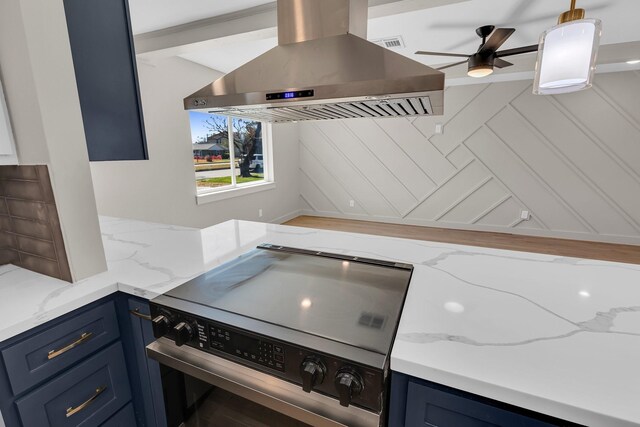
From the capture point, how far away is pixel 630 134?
145 inches

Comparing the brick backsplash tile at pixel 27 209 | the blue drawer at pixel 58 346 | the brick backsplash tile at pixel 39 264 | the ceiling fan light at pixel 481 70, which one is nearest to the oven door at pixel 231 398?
the blue drawer at pixel 58 346

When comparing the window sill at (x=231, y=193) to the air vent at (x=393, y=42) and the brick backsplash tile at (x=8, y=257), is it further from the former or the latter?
the air vent at (x=393, y=42)

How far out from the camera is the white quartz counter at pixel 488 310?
0.58 m

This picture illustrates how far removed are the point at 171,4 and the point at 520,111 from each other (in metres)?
4.31

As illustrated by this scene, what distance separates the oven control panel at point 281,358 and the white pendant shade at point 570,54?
4.51 feet

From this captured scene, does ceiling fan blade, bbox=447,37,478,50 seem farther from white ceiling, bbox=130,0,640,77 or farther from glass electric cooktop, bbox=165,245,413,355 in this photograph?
glass electric cooktop, bbox=165,245,413,355

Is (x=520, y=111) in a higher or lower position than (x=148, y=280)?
higher

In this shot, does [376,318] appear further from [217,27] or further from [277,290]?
[217,27]

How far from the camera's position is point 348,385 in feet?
2.12

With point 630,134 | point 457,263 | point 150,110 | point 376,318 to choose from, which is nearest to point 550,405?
point 376,318

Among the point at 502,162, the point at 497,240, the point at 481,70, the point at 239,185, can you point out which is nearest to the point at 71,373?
the point at 481,70

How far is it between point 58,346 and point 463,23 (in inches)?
130

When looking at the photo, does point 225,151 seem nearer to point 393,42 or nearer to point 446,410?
point 393,42

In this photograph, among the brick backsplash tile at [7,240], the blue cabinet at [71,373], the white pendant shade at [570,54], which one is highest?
the white pendant shade at [570,54]
